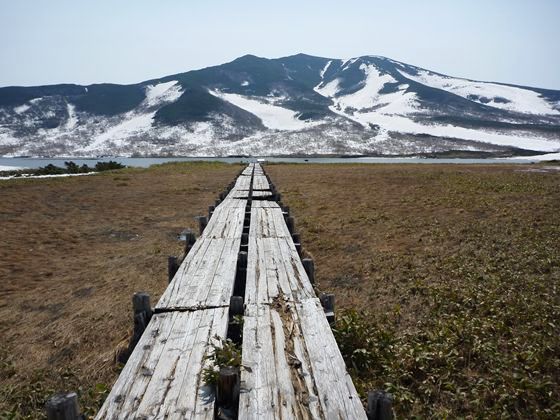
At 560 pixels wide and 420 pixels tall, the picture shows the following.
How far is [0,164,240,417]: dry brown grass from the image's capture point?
5914mm

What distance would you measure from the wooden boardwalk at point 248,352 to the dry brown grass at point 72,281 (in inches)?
49.0

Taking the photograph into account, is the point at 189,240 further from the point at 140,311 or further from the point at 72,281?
the point at 72,281

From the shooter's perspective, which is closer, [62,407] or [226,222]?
[62,407]

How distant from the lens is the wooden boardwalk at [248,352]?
332 cm

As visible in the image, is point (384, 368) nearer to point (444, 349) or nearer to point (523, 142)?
point (444, 349)

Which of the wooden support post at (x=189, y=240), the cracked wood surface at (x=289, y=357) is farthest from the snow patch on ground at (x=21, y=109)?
the cracked wood surface at (x=289, y=357)

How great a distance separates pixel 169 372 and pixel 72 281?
7794 mm

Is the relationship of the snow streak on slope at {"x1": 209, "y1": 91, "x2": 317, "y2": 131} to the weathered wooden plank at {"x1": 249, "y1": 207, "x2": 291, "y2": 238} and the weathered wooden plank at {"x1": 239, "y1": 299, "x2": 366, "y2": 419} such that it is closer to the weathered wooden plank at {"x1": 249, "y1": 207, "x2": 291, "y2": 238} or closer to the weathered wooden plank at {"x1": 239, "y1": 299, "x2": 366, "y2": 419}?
the weathered wooden plank at {"x1": 249, "y1": 207, "x2": 291, "y2": 238}

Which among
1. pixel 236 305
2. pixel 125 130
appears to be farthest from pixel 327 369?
pixel 125 130

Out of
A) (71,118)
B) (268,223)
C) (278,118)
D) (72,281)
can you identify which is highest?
(71,118)

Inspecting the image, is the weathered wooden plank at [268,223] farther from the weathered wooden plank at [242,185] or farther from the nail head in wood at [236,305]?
the weathered wooden plank at [242,185]

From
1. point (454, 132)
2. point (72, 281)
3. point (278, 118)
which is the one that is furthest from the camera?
point (278, 118)

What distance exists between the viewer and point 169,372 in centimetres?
379

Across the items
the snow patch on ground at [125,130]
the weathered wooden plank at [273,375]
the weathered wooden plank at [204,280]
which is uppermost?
the snow patch on ground at [125,130]
